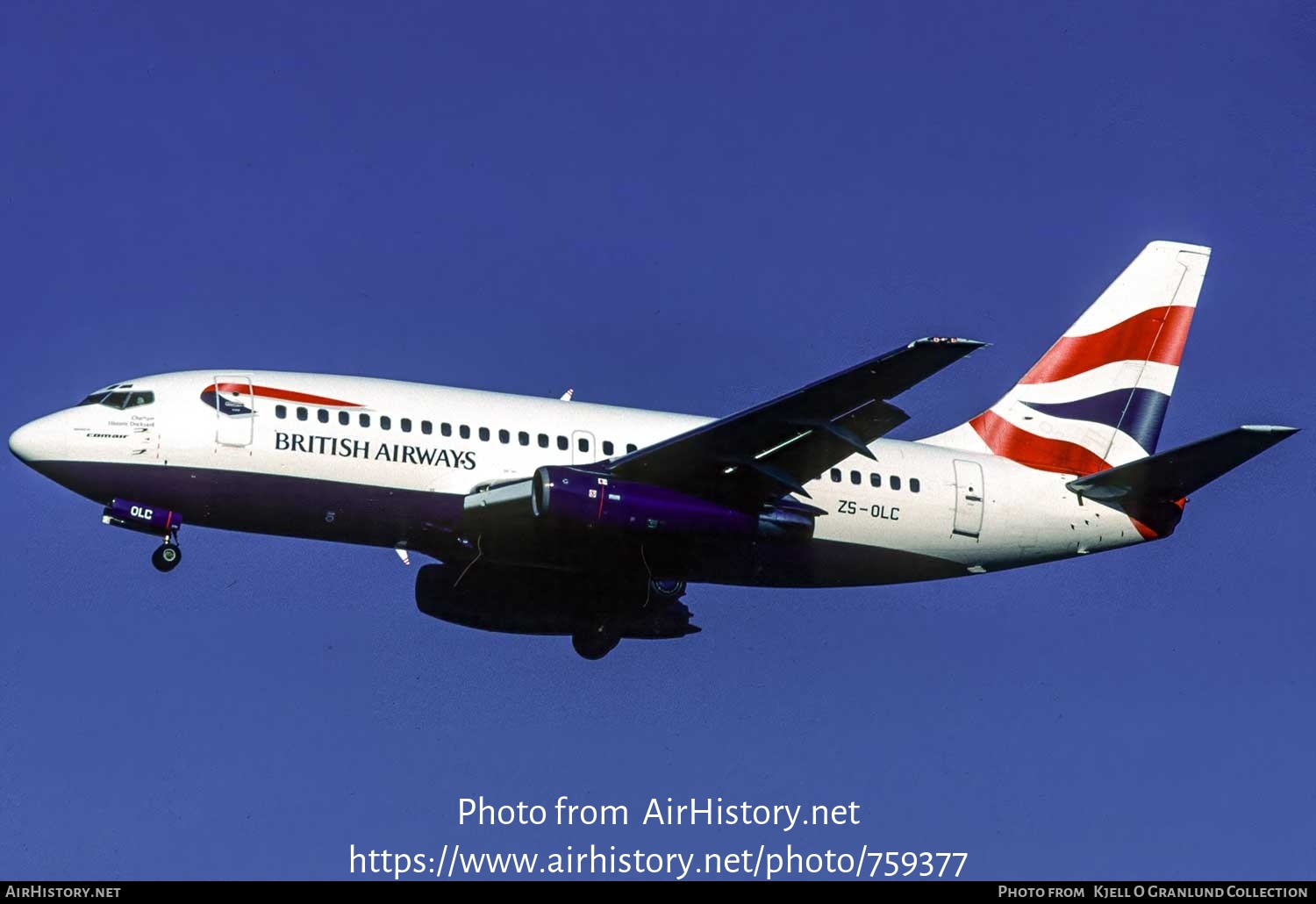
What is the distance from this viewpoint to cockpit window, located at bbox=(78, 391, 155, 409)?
122ft

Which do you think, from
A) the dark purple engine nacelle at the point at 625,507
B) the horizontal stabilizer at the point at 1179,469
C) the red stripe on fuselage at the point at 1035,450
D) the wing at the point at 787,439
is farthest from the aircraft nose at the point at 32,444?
the horizontal stabilizer at the point at 1179,469

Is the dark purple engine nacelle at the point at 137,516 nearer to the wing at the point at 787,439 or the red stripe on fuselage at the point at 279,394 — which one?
the red stripe on fuselage at the point at 279,394

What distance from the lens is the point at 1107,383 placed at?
146ft

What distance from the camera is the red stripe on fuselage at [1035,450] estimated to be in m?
42.5

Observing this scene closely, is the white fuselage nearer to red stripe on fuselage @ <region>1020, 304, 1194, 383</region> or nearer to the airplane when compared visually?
the airplane

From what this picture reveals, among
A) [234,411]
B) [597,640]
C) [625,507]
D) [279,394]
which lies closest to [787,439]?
[625,507]

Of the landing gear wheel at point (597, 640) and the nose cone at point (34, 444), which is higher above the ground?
the nose cone at point (34, 444)

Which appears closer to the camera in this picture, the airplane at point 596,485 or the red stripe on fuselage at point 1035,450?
the airplane at point 596,485

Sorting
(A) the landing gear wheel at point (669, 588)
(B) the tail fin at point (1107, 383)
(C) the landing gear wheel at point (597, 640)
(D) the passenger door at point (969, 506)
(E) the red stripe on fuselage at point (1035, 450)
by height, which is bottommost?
(C) the landing gear wheel at point (597, 640)

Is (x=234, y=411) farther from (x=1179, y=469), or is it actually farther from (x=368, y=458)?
(x=1179, y=469)

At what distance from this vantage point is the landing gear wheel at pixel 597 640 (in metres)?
42.2

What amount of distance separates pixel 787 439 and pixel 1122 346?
1163cm

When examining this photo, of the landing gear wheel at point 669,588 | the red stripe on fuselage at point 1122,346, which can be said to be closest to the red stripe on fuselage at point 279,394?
the landing gear wheel at point 669,588

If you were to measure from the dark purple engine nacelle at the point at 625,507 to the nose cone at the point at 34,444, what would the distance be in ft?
30.2
